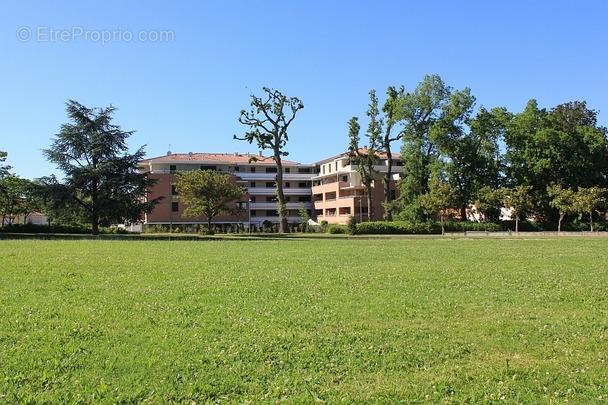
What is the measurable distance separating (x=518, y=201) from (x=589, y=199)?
8.10 metres

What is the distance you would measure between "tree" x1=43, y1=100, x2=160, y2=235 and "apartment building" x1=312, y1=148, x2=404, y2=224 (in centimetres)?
4110

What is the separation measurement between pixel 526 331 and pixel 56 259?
694 inches

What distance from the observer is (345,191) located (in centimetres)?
9894

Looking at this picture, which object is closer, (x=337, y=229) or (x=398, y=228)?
(x=398, y=228)

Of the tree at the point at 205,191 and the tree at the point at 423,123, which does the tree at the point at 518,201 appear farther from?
the tree at the point at 205,191

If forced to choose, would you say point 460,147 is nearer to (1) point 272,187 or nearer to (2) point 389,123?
(2) point 389,123

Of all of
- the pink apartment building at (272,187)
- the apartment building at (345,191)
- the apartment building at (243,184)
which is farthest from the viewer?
the apartment building at (345,191)

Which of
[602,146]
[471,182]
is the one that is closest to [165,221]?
[471,182]

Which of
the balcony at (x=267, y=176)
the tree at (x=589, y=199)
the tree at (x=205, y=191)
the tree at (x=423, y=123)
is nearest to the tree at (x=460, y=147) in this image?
the tree at (x=423, y=123)

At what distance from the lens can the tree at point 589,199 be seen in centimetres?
6241

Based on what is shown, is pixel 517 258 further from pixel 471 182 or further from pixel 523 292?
pixel 471 182

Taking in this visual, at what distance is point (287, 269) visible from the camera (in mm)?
18375

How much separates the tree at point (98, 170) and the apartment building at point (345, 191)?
135 ft

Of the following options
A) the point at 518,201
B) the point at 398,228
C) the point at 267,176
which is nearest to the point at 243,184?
the point at 267,176
